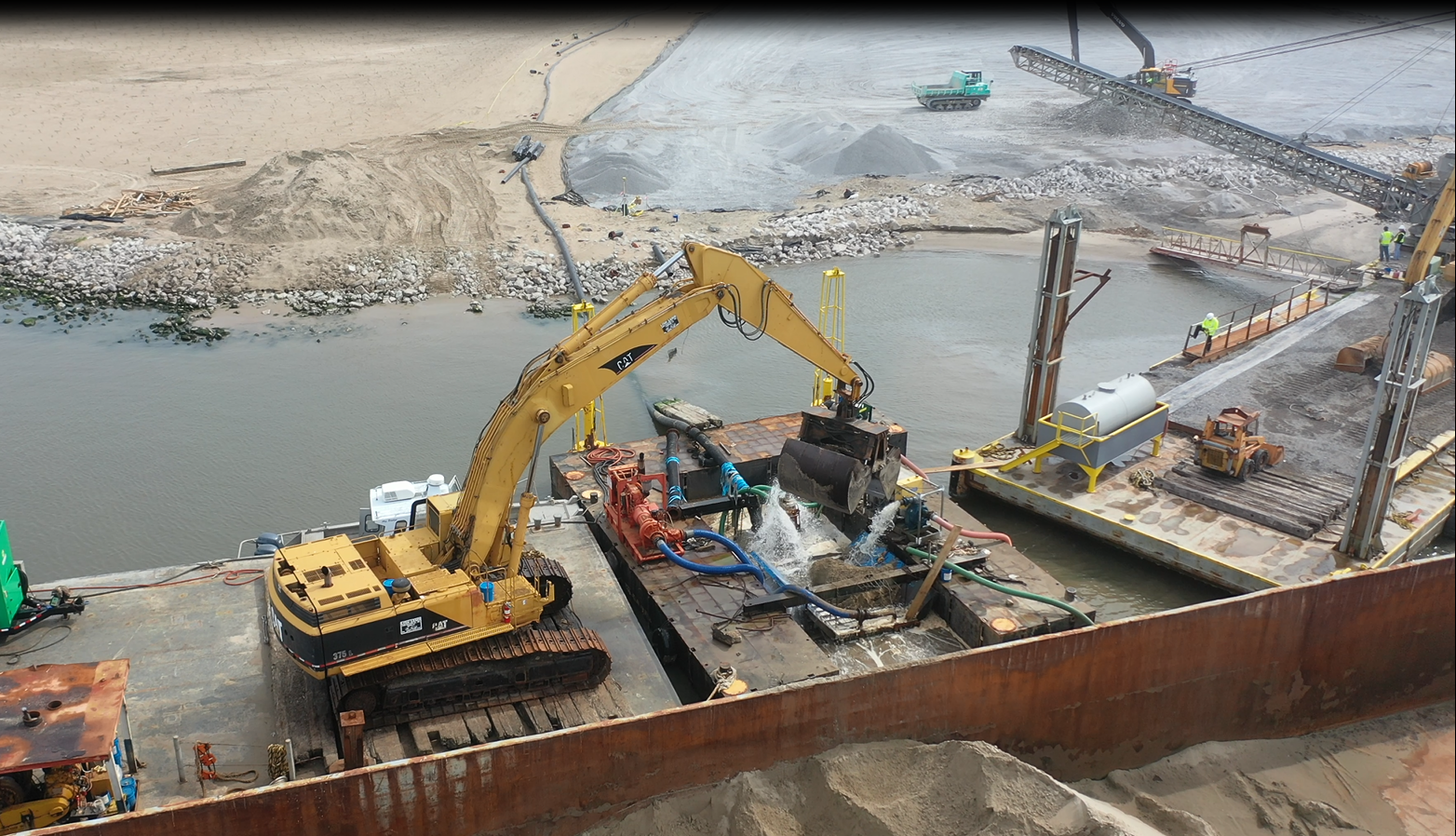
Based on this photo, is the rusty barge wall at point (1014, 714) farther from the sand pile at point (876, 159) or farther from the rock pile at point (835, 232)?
the sand pile at point (876, 159)

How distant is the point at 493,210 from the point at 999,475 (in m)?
21.5

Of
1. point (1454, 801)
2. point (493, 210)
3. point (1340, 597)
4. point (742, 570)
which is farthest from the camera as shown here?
point (493, 210)

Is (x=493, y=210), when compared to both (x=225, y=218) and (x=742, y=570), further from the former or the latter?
(x=742, y=570)

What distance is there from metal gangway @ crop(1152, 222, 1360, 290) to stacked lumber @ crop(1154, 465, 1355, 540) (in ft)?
53.8

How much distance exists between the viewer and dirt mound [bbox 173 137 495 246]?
29.3 m

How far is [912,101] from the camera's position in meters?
50.4

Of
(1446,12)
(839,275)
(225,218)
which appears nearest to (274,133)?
(225,218)

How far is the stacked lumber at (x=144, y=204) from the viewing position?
98.9 feet

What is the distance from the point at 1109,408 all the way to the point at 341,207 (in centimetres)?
2339

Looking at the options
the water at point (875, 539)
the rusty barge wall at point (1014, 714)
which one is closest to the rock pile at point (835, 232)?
the water at point (875, 539)

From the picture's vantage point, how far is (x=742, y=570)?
1236 centimetres

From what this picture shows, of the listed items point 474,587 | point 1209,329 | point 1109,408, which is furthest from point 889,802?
point 1209,329

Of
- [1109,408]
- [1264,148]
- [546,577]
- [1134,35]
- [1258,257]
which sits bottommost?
[1258,257]

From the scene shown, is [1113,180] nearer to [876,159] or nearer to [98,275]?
[876,159]
